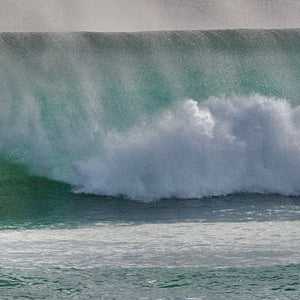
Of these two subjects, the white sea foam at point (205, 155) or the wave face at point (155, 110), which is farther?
the wave face at point (155, 110)

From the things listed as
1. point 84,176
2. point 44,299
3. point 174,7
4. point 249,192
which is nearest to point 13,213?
point 84,176

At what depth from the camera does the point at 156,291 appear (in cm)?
445

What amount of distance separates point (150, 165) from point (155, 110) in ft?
6.86

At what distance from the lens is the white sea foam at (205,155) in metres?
8.38

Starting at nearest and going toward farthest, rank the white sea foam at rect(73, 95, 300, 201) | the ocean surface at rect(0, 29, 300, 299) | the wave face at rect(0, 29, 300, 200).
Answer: the ocean surface at rect(0, 29, 300, 299), the white sea foam at rect(73, 95, 300, 201), the wave face at rect(0, 29, 300, 200)

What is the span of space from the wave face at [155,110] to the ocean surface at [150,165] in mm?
18

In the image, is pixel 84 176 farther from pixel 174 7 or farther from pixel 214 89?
pixel 174 7

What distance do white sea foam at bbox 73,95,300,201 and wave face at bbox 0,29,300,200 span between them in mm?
13

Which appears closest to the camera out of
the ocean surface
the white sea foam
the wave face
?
the ocean surface

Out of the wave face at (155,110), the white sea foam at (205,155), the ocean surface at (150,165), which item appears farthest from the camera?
the wave face at (155,110)

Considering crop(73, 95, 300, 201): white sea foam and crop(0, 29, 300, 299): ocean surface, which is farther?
crop(73, 95, 300, 201): white sea foam

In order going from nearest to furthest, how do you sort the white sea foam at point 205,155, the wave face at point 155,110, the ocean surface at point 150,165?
1. the ocean surface at point 150,165
2. the white sea foam at point 205,155
3. the wave face at point 155,110

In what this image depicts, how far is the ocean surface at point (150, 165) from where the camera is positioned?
4.81 metres

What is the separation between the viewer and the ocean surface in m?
4.81
